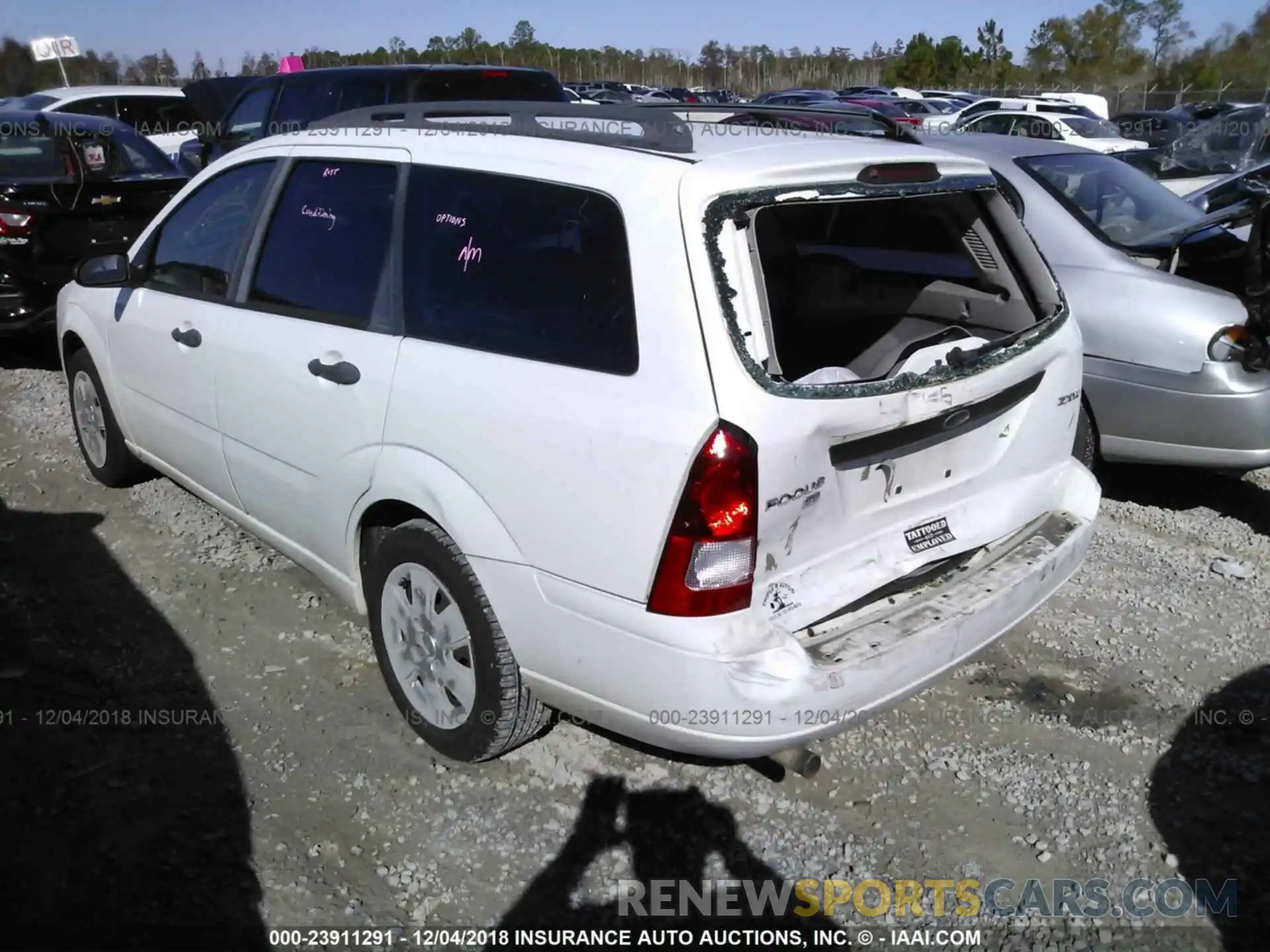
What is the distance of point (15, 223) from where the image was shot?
22.0 feet

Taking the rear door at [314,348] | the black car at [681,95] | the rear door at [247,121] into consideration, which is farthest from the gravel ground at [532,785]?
the black car at [681,95]

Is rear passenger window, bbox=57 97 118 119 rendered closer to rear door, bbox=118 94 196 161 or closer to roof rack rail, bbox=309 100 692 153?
rear door, bbox=118 94 196 161

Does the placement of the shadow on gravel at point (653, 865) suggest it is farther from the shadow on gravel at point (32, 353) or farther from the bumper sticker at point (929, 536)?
the shadow on gravel at point (32, 353)

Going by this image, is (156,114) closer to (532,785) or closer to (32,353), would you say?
(32,353)

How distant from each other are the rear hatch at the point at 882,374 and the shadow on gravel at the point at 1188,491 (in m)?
2.14

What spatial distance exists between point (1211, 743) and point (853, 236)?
2402 millimetres

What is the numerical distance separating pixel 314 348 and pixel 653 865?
6.11 ft

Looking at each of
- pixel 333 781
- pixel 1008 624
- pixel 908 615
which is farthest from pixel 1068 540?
pixel 333 781

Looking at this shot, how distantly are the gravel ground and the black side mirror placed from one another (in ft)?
4.17

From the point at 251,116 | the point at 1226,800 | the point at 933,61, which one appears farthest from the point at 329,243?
the point at 933,61

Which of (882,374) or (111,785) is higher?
(882,374)

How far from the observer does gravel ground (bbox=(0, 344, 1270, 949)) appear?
2.66m

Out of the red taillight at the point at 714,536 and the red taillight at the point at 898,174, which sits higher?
the red taillight at the point at 898,174

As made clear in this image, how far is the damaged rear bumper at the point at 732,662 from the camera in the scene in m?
2.34
